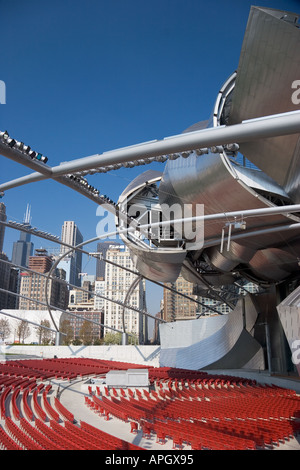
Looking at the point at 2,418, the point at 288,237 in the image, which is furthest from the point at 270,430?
the point at 288,237

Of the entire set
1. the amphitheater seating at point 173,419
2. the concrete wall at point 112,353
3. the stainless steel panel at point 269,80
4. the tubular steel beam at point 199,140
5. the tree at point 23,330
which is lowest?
the amphitheater seating at point 173,419

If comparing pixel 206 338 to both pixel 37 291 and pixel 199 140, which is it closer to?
pixel 199 140

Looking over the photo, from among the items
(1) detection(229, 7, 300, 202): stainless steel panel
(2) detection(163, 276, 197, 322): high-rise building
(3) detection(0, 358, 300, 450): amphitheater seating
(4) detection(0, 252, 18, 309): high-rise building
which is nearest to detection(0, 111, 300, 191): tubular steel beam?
(3) detection(0, 358, 300, 450): amphitheater seating

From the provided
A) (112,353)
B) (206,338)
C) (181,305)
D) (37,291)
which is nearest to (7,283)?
(37,291)

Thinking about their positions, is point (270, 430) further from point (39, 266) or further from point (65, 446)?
point (39, 266)

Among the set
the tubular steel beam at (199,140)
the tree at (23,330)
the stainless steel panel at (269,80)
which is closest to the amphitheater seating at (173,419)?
the tubular steel beam at (199,140)

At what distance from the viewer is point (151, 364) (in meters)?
37.6

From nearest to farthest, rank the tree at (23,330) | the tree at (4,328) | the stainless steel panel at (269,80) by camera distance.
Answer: the stainless steel panel at (269,80), the tree at (23,330), the tree at (4,328)

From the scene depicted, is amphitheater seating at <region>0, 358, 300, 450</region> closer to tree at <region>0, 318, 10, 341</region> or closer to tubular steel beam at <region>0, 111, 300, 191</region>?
tubular steel beam at <region>0, 111, 300, 191</region>

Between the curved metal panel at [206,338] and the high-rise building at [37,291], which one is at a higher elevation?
the high-rise building at [37,291]

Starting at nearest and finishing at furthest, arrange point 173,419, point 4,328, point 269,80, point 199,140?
point 199,140
point 173,419
point 269,80
point 4,328

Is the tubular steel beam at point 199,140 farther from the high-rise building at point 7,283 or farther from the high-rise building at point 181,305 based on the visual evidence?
the high-rise building at point 7,283

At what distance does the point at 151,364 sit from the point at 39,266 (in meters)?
148

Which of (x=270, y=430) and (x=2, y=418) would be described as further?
(x=2, y=418)
